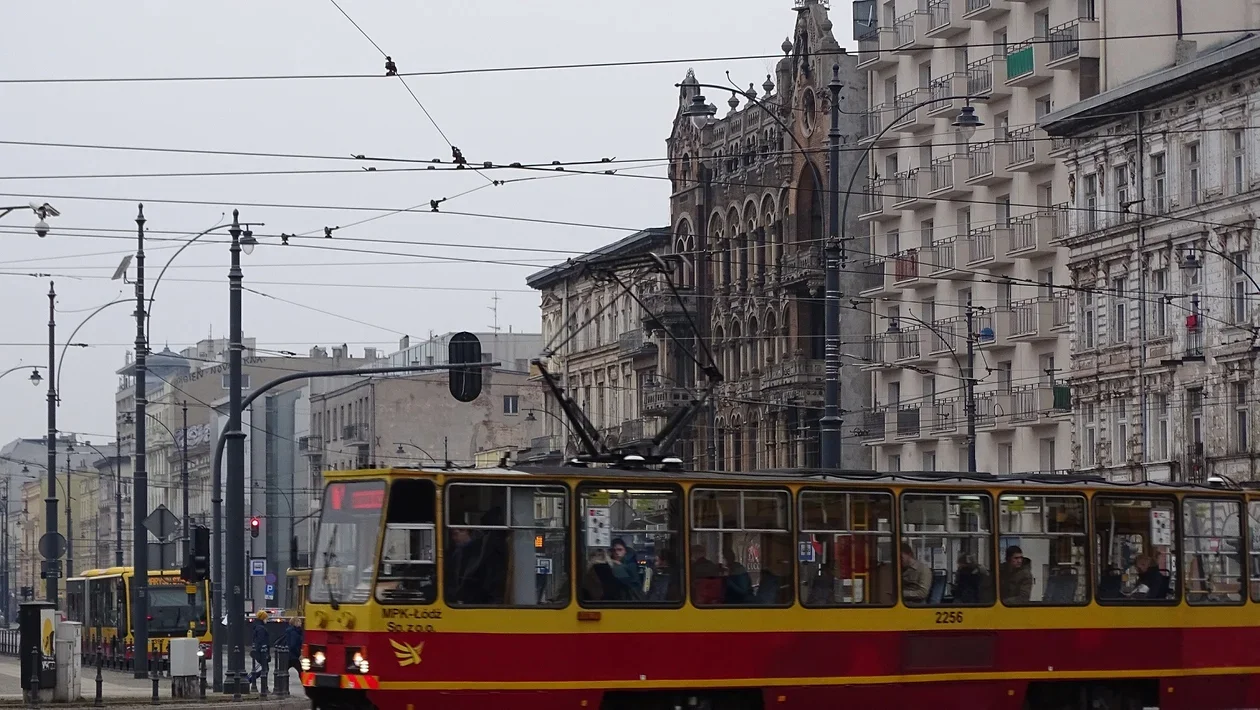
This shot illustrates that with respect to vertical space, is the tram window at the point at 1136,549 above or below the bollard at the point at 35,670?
above

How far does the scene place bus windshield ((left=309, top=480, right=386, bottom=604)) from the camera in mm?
19344

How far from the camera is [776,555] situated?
2112 centimetres

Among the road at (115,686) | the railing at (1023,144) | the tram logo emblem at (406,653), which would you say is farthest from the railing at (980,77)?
the tram logo emblem at (406,653)

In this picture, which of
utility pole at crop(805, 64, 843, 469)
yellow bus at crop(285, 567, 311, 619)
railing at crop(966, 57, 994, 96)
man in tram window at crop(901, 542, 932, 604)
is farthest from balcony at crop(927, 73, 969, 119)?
man in tram window at crop(901, 542, 932, 604)

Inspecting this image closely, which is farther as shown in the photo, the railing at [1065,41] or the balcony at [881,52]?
the balcony at [881,52]

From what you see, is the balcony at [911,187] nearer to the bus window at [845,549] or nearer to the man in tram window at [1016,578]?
the man in tram window at [1016,578]

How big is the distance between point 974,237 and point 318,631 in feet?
139

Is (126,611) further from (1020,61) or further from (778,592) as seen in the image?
(778,592)

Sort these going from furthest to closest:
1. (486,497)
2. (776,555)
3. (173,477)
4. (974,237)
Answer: (173,477) → (974,237) → (776,555) → (486,497)

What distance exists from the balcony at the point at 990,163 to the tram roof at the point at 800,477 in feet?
113

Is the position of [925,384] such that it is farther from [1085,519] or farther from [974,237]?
[1085,519]

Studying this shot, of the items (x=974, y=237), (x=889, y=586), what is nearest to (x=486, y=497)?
(x=889, y=586)

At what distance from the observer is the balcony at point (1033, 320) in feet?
186

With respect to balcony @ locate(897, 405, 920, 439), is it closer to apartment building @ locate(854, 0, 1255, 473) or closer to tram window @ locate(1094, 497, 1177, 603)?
apartment building @ locate(854, 0, 1255, 473)
